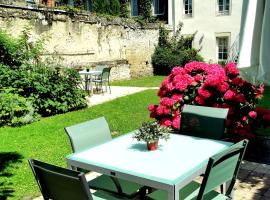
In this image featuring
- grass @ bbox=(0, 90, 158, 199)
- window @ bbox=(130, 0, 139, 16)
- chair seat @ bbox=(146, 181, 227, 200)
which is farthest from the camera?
window @ bbox=(130, 0, 139, 16)

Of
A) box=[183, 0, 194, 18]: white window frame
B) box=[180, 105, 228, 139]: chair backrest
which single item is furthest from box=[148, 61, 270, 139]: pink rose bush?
box=[183, 0, 194, 18]: white window frame

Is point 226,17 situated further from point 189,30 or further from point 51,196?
point 51,196

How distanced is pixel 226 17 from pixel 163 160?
1688 centimetres

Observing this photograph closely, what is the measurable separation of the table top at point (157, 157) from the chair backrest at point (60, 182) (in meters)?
0.45

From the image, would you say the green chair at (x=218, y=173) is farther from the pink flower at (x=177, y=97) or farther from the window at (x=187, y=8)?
the window at (x=187, y=8)

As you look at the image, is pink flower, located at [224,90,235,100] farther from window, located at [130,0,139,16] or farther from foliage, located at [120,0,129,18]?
window, located at [130,0,139,16]

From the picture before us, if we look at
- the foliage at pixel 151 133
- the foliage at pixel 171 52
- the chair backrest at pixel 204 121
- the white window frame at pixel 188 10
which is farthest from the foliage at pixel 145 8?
the foliage at pixel 151 133

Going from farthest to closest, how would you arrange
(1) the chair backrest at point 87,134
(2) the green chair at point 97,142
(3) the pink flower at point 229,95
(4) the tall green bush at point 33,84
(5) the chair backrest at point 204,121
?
(4) the tall green bush at point 33,84, (3) the pink flower at point 229,95, (5) the chair backrest at point 204,121, (1) the chair backrest at point 87,134, (2) the green chair at point 97,142

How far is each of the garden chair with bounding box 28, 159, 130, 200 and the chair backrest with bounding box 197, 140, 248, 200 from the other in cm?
86

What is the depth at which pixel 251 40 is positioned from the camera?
3111 millimetres

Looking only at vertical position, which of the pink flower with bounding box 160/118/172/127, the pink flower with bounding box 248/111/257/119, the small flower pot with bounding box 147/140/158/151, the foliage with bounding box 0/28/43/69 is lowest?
the pink flower with bounding box 160/118/172/127

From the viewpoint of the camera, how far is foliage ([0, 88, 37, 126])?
820 centimetres

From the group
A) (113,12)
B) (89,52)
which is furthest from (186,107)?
(113,12)

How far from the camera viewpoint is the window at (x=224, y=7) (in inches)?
722
